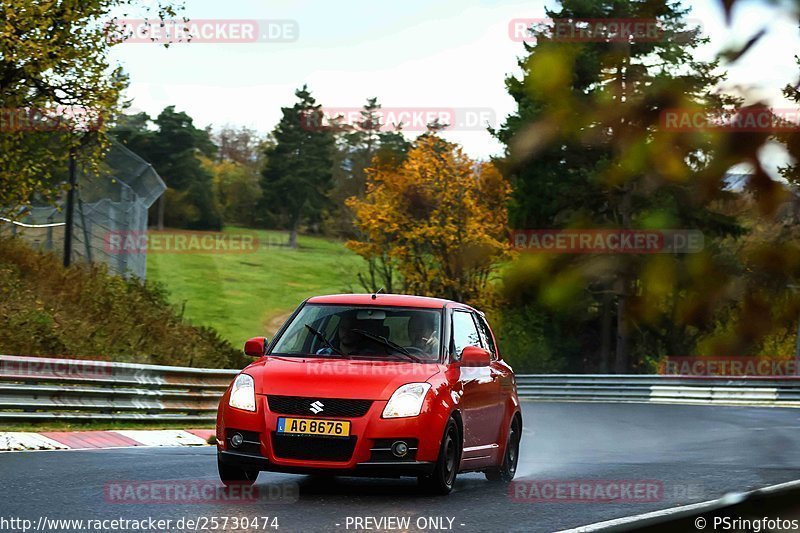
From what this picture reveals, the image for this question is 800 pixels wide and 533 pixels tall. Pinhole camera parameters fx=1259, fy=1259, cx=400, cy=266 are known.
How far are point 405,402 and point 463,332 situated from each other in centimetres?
200

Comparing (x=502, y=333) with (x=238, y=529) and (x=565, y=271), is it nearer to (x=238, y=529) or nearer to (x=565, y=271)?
(x=565, y=271)

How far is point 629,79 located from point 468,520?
5.42 metres

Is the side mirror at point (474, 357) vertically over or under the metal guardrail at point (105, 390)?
over

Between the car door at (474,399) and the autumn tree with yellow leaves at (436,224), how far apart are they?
44.1m

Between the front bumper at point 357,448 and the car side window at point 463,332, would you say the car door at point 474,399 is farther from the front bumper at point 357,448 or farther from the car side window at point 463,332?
the front bumper at point 357,448

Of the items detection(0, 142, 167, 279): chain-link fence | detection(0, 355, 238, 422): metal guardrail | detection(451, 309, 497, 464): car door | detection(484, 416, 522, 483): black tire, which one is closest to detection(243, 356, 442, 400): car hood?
detection(451, 309, 497, 464): car door

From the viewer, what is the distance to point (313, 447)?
8.95 meters

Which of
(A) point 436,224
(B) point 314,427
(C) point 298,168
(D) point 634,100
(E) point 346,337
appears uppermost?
(C) point 298,168

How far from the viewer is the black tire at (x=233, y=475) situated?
9.39 meters

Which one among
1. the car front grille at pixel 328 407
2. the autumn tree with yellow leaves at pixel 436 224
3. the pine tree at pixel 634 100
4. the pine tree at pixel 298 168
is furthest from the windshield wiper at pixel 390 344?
the pine tree at pixel 298 168

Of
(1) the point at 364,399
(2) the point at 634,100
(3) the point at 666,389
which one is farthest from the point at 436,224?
(2) the point at 634,100

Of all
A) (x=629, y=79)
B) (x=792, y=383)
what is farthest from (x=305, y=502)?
(x=792, y=383)

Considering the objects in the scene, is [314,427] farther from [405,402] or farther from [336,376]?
[405,402]

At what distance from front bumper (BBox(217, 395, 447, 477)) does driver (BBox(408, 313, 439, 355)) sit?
107cm
